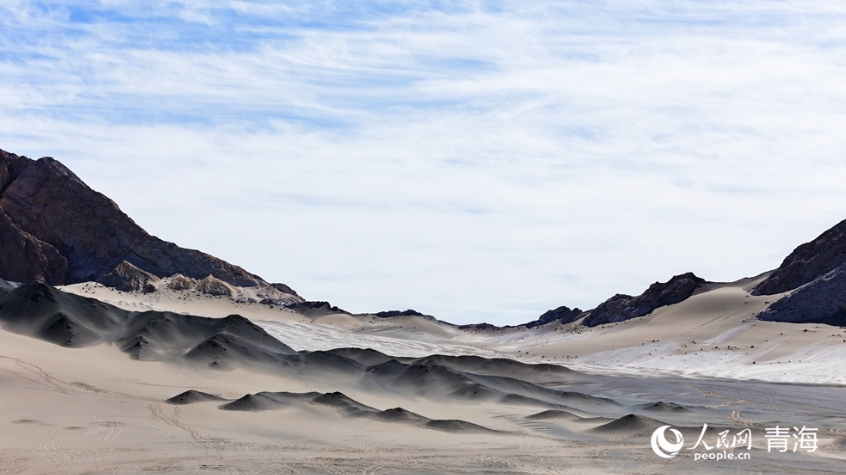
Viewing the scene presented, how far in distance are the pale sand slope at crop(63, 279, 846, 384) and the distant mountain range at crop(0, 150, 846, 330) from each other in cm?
562

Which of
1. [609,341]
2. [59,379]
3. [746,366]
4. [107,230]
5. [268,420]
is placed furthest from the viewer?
[107,230]

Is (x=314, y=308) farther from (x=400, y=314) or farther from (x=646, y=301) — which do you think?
(x=646, y=301)

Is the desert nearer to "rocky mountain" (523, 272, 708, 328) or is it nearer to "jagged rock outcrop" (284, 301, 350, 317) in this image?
"rocky mountain" (523, 272, 708, 328)

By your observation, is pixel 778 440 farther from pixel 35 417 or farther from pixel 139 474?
pixel 35 417

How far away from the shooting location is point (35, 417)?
3409cm

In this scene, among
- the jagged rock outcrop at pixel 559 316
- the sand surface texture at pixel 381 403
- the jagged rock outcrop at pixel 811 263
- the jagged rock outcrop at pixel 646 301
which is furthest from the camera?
the jagged rock outcrop at pixel 559 316

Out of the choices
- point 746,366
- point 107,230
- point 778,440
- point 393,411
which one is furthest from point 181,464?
point 107,230

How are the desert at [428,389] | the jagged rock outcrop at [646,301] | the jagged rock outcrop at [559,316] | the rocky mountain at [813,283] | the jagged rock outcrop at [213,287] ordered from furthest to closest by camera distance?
the jagged rock outcrop at [559,316]
the jagged rock outcrop at [213,287]
the jagged rock outcrop at [646,301]
the rocky mountain at [813,283]
the desert at [428,389]

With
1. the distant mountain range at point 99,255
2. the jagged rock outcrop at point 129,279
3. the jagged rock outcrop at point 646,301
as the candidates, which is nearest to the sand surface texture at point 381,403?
the jagged rock outcrop at point 646,301

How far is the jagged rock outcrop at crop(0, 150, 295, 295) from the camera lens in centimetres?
12025

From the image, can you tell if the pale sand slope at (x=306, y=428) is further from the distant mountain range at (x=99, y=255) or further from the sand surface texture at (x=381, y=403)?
the distant mountain range at (x=99, y=255)

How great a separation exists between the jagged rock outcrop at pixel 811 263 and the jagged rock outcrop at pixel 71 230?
6875 centimetres

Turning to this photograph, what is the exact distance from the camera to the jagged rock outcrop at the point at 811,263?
305 ft

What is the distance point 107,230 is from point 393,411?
9649 centimetres
